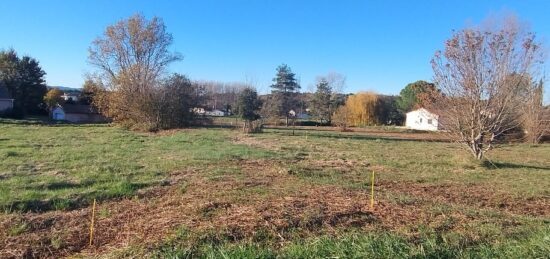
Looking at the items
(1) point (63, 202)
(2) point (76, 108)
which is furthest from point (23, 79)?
(1) point (63, 202)

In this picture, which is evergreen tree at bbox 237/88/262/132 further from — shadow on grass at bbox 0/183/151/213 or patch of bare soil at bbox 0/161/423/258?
patch of bare soil at bbox 0/161/423/258

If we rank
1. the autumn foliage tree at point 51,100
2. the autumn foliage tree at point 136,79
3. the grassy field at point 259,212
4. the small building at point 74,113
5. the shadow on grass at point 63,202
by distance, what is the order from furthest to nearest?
the autumn foliage tree at point 51,100, the small building at point 74,113, the autumn foliage tree at point 136,79, the shadow on grass at point 63,202, the grassy field at point 259,212

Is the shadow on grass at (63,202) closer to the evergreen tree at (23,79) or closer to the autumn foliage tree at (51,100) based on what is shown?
the evergreen tree at (23,79)

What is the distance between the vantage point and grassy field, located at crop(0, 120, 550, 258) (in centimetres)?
406

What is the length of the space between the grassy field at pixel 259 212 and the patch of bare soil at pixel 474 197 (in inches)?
1.0

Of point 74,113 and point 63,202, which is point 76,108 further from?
point 63,202

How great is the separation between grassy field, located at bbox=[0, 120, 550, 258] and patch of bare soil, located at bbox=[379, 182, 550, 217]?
0.08ft

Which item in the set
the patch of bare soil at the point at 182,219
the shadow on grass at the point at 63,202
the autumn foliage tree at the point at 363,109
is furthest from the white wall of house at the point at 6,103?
the patch of bare soil at the point at 182,219

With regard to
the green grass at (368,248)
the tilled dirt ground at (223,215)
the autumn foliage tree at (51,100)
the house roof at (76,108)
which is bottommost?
the tilled dirt ground at (223,215)

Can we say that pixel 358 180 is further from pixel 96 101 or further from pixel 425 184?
pixel 96 101

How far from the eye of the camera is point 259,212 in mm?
5535

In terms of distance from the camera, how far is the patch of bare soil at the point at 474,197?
24.9ft

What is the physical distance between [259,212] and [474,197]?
5.28m

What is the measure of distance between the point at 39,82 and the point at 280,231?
217ft
